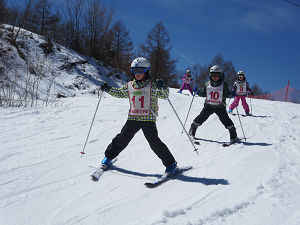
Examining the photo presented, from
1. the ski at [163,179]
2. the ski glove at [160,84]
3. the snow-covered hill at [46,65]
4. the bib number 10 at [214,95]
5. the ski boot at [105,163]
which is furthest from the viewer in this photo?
the snow-covered hill at [46,65]

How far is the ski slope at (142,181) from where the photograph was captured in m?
2.18

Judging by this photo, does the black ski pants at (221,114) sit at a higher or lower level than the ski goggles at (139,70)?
lower

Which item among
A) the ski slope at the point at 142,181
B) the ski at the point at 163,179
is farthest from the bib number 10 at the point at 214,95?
the ski at the point at 163,179

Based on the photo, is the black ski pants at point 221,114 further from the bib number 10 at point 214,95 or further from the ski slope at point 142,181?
the ski slope at point 142,181

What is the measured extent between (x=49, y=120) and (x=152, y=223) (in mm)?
5251

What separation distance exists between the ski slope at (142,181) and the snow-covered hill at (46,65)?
7.05 metres

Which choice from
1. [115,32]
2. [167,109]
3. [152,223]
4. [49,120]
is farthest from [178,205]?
[115,32]

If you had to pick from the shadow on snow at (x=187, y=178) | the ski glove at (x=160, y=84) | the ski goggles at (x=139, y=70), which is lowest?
the shadow on snow at (x=187, y=178)

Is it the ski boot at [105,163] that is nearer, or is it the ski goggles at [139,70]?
the ski goggles at [139,70]

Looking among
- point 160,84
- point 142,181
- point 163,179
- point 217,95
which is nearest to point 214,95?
point 217,95

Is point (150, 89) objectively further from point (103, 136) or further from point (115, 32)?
point (115, 32)

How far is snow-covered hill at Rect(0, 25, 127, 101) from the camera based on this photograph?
1182 cm

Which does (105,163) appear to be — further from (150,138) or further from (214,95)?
(214,95)

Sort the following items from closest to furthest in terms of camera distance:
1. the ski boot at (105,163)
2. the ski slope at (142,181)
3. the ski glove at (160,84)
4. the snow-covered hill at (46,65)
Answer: the ski slope at (142,181), the ski glove at (160,84), the ski boot at (105,163), the snow-covered hill at (46,65)
